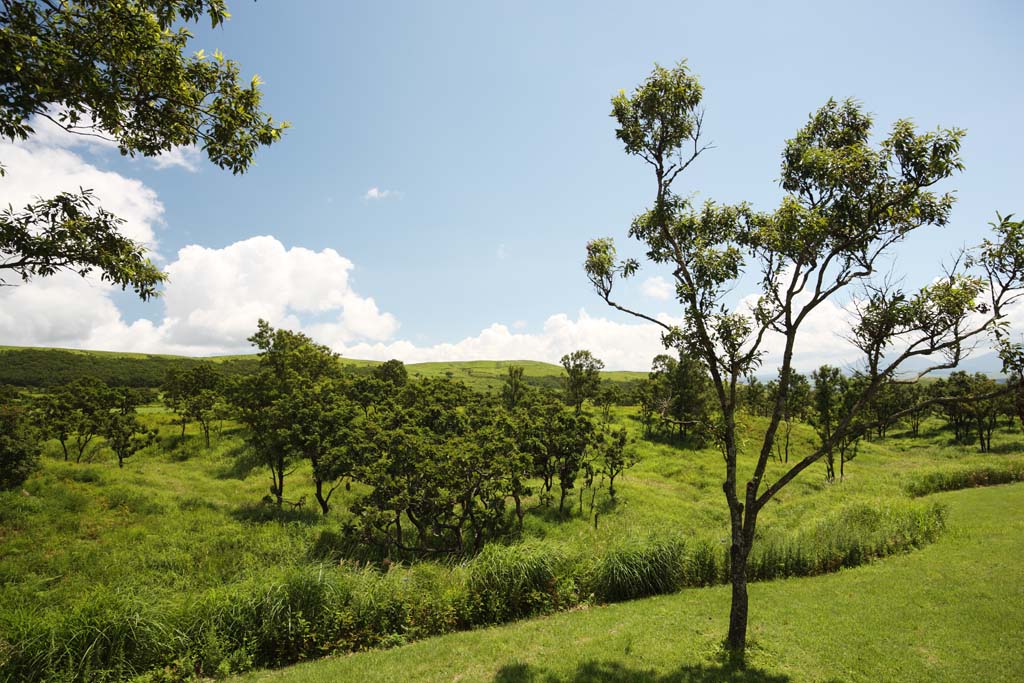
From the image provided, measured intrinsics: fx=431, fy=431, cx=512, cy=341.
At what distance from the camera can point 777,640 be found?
10047 millimetres

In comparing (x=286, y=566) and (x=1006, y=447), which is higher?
(x=1006, y=447)

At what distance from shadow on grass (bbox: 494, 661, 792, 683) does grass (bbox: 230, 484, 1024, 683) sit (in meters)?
0.03

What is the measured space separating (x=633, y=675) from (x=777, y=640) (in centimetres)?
391

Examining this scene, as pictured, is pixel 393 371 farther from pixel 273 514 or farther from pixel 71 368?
pixel 71 368

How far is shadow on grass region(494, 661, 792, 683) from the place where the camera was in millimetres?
8508

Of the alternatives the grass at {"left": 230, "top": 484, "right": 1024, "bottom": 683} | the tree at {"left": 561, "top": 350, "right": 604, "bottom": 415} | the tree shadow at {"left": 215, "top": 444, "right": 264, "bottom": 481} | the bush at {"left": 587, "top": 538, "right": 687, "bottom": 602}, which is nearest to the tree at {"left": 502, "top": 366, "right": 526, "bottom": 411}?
the tree at {"left": 561, "top": 350, "right": 604, "bottom": 415}

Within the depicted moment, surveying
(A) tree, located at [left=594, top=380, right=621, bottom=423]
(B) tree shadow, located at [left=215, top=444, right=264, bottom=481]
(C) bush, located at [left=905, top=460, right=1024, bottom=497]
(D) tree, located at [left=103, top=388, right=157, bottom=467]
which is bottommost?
(B) tree shadow, located at [left=215, top=444, right=264, bottom=481]

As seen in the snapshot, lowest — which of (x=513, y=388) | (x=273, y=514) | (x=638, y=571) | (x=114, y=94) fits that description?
(x=273, y=514)

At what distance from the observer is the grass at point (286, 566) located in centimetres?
1017

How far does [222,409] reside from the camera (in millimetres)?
47719

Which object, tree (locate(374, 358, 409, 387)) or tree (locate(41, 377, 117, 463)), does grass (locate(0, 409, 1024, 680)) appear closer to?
tree (locate(41, 377, 117, 463))

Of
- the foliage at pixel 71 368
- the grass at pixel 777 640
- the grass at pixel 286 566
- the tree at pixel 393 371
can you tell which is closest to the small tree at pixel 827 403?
the grass at pixel 286 566

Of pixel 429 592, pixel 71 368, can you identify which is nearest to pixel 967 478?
pixel 429 592

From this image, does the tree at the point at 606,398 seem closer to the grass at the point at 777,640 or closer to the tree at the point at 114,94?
the grass at the point at 777,640
